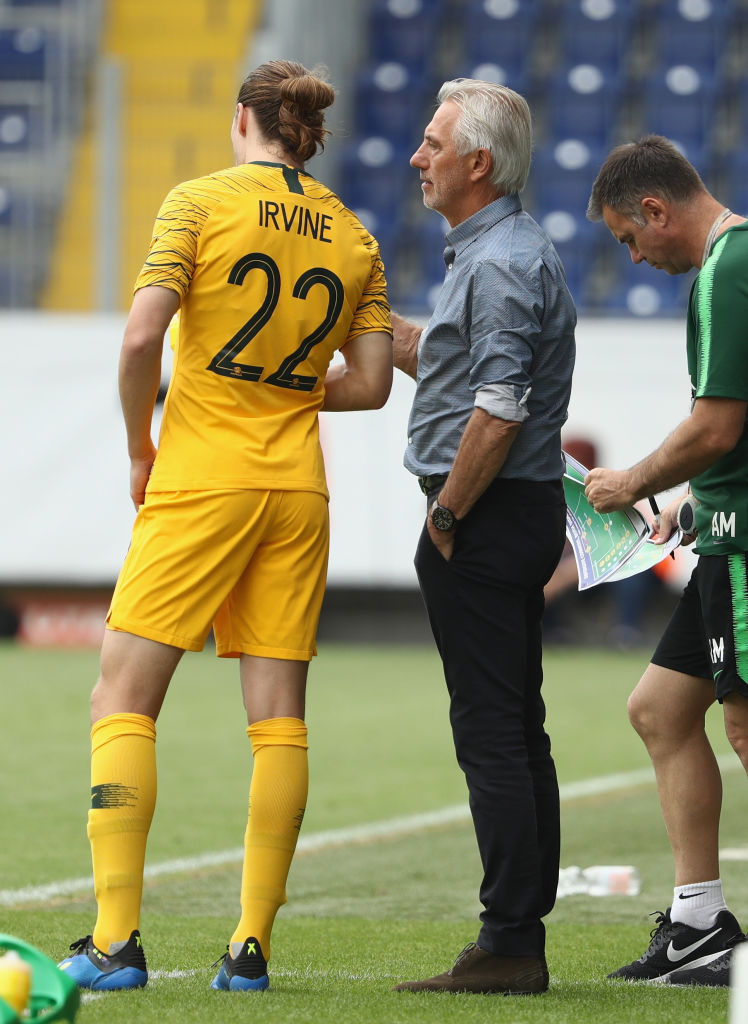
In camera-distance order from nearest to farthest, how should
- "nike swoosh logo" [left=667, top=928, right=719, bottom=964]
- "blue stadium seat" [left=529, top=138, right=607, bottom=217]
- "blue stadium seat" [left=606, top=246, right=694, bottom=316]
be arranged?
1. "nike swoosh logo" [left=667, top=928, right=719, bottom=964]
2. "blue stadium seat" [left=606, top=246, right=694, bottom=316]
3. "blue stadium seat" [left=529, top=138, right=607, bottom=217]

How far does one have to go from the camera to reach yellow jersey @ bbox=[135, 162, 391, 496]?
3328 millimetres

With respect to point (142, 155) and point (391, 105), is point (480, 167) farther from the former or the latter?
point (391, 105)

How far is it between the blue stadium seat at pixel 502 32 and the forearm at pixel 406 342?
15.2 metres

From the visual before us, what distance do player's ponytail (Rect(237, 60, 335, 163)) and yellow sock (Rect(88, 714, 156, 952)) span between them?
130 cm

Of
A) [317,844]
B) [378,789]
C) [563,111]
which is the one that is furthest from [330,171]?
[317,844]

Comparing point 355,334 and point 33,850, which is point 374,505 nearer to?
point 33,850

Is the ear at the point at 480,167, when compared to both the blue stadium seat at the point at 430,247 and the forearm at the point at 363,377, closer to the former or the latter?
the forearm at the point at 363,377

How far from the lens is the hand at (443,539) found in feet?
11.0

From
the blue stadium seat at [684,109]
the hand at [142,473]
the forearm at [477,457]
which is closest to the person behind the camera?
the forearm at [477,457]

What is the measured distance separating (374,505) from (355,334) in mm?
10326

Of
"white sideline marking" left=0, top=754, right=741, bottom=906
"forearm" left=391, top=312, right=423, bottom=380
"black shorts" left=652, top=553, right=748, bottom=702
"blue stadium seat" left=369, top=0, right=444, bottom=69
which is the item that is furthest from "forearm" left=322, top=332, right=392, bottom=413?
"blue stadium seat" left=369, top=0, right=444, bottom=69

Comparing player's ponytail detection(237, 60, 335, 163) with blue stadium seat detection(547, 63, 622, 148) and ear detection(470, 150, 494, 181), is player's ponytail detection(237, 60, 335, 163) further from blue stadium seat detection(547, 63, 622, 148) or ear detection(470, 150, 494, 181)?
blue stadium seat detection(547, 63, 622, 148)

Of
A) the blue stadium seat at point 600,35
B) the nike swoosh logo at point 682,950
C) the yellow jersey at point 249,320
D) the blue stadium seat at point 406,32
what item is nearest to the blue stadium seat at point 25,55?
the blue stadium seat at point 406,32

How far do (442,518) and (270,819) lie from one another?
2.40 ft
